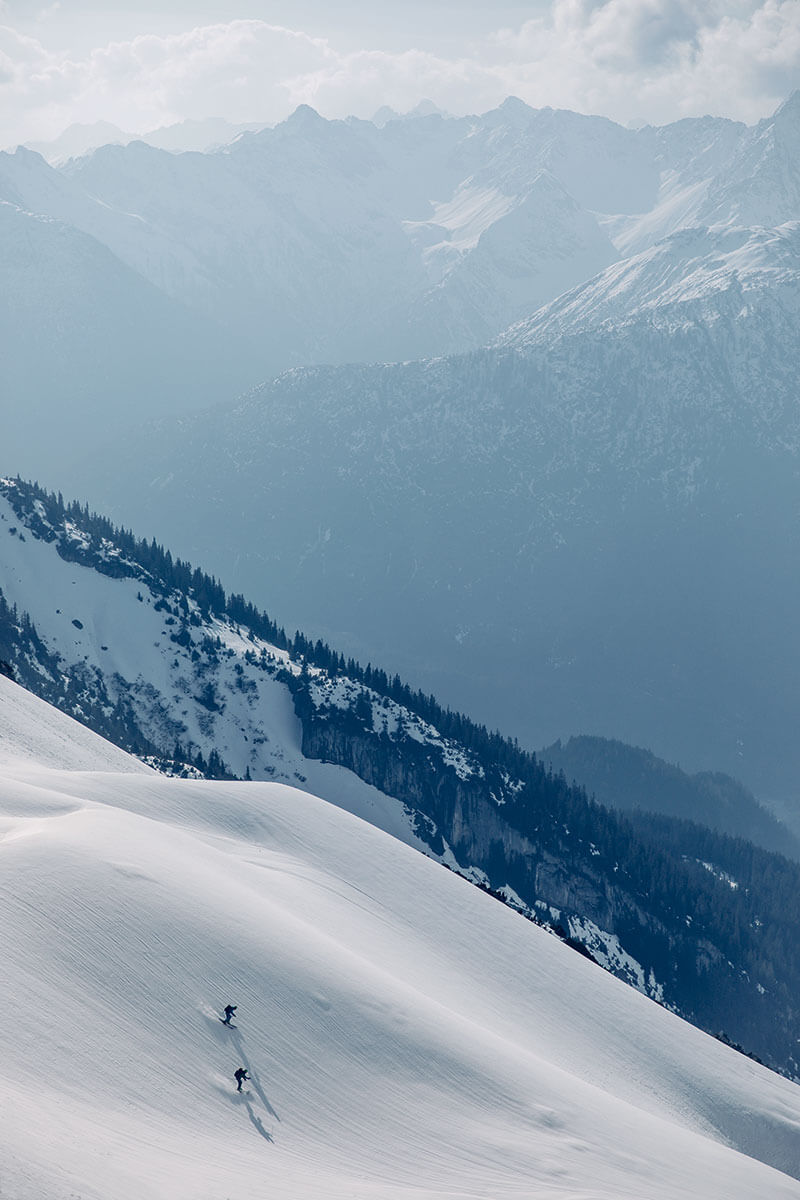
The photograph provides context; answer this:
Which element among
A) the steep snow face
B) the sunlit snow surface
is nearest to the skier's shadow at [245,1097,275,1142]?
the sunlit snow surface

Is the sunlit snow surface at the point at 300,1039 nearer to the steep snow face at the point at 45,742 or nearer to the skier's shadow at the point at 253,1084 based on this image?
the skier's shadow at the point at 253,1084

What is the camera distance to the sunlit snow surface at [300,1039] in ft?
192

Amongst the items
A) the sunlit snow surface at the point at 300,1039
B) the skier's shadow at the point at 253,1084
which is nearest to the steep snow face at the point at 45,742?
the sunlit snow surface at the point at 300,1039

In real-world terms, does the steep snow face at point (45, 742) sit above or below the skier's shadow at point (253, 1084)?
above

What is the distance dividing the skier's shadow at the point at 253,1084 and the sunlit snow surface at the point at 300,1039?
0.19 m

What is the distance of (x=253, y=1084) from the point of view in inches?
2643

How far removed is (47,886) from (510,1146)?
30.3m

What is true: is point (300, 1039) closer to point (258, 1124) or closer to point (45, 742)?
point (258, 1124)

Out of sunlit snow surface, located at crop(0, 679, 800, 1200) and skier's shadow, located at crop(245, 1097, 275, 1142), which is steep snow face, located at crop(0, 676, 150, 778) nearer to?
sunlit snow surface, located at crop(0, 679, 800, 1200)

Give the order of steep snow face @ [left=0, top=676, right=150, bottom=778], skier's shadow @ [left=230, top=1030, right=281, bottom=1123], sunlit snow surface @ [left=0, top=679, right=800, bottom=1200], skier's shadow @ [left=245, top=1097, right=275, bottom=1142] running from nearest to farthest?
sunlit snow surface @ [left=0, top=679, right=800, bottom=1200]
skier's shadow @ [left=245, top=1097, right=275, bottom=1142]
skier's shadow @ [left=230, top=1030, right=281, bottom=1123]
steep snow face @ [left=0, top=676, right=150, bottom=778]

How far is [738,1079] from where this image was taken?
118 m

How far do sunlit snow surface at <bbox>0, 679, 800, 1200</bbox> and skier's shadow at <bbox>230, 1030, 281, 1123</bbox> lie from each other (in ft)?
0.63

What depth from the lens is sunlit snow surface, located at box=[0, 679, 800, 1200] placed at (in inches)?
2302

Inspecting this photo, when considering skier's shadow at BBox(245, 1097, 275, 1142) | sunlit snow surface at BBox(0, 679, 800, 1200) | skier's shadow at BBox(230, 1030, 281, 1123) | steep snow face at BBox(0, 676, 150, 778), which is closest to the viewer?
sunlit snow surface at BBox(0, 679, 800, 1200)
